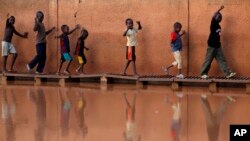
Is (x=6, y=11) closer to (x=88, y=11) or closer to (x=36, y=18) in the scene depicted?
(x=36, y=18)

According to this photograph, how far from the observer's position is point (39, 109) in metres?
10.3

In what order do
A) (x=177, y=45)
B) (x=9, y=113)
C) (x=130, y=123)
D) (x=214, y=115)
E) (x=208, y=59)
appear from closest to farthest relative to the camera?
(x=130, y=123)
(x=214, y=115)
(x=9, y=113)
(x=208, y=59)
(x=177, y=45)

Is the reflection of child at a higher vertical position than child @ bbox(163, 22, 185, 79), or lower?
lower

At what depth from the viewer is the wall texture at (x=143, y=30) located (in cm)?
1409

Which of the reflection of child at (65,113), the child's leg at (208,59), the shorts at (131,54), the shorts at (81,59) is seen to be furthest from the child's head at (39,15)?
the child's leg at (208,59)

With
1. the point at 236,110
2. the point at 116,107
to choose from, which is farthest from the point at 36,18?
the point at 236,110

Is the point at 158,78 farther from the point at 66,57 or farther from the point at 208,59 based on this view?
the point at 66,57

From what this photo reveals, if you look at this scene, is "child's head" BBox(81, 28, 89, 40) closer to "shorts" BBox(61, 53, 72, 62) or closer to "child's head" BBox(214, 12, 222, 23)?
"shorts" BBox(61, 53, 72, 62)

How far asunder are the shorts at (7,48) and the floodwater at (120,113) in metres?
2.45

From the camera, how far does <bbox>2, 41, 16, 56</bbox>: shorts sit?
624 inches

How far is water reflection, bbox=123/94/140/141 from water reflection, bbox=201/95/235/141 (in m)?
1.03

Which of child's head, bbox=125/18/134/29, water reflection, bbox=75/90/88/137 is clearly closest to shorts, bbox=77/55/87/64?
child's head, bbox=125/18/134/29

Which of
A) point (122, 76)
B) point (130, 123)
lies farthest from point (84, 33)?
point (130, 123)

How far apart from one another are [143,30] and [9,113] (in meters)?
5.98
